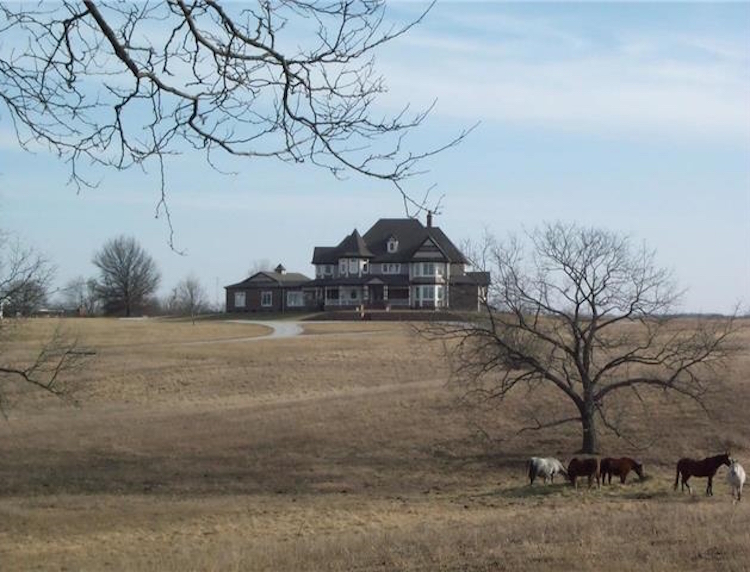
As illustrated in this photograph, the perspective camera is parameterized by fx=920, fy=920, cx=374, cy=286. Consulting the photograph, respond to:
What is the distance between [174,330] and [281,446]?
50919 mm

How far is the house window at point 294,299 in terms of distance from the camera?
368 ft

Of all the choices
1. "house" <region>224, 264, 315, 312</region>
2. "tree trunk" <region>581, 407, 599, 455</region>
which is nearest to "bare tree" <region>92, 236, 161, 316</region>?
"house" <region>224, 264, 315, 312</region>

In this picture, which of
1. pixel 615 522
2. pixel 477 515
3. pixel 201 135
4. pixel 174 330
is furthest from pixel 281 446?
pixel 174 330

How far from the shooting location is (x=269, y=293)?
114438mm

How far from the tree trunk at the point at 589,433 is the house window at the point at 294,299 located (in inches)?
3168

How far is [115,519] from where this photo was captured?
23.9m

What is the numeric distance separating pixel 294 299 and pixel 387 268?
17965mm

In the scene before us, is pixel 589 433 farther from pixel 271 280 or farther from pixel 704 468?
pixel 271 280

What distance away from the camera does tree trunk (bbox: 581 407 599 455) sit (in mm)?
32781

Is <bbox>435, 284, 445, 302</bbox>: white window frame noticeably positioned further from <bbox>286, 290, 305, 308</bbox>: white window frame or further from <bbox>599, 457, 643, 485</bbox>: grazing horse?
<bbox>599, 457, 643, 485</bbox>: grazing horse

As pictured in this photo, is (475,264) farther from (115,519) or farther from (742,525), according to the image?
(742,525)

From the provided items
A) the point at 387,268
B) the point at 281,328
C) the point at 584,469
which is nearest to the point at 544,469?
the point at 584,469

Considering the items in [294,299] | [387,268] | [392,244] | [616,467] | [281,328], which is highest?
[392,244]

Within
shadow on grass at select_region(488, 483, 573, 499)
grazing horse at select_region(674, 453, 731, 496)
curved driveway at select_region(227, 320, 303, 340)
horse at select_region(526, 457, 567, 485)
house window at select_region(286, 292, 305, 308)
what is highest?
house window at select_region(286, 292, 305, 308)
